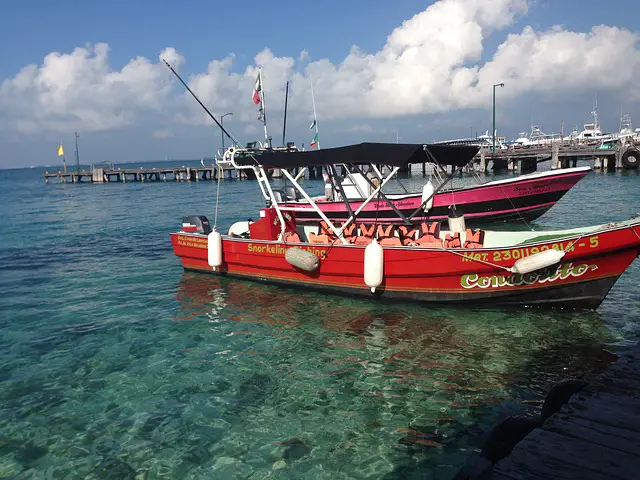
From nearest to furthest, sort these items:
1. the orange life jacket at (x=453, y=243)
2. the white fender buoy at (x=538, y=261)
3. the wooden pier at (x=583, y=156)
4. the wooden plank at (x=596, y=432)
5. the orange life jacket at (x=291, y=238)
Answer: the wooden plank at (x=596, y=432) < the white fender buoy at (x=538, y=261) < the orange life jacket at (x=453, y=243) < the orange life jacket at (x=291, y=238) < the wooden pier at (x=583, y=156)

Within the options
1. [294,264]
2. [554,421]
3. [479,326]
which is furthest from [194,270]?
[554,421]

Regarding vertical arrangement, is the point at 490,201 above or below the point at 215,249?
above

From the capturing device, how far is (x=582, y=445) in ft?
13.5

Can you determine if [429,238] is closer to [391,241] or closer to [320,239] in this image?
[391,241]

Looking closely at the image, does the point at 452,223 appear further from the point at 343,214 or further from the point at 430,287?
the point at 343,214

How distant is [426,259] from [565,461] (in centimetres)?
608

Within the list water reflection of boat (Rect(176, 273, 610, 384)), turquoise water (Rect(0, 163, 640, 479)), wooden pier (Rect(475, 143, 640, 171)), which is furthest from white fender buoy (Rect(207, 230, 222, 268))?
wooden pier (Rect(475, 143, 640, 171))

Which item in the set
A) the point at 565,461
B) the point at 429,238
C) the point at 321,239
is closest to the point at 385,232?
the point at 429,238

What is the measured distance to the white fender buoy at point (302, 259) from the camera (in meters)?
11.0

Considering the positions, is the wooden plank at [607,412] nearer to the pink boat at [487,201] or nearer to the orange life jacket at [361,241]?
the orange life jacket at [361,241]

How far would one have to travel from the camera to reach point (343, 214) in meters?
20.2

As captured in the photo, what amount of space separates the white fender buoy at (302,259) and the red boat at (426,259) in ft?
0.08

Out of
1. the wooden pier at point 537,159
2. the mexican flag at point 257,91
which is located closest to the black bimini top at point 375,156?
the mexican flag at point 257,91

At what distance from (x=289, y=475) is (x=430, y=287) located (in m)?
5.73
